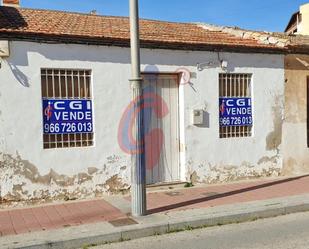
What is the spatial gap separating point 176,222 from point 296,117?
5989 millimetres

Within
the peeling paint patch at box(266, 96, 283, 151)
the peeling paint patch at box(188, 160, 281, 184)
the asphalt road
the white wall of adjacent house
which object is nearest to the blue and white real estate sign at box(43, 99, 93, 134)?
the white wall of adjacent house

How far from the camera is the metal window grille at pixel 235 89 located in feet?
35.6

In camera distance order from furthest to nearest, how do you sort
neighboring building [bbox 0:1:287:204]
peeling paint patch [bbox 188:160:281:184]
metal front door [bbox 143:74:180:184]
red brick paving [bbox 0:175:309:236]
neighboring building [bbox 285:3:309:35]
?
neighboring building [bbox 285:3:309:35] < peeling paint patch [bbox 188:160:281:184] < metal front door [bbox 143:74:180:184] < neighboring building [bbox 0:1:287:204] < red brick paving [bbox 0:175:309:236]

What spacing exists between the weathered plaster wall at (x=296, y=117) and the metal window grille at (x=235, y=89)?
1185 millimetres

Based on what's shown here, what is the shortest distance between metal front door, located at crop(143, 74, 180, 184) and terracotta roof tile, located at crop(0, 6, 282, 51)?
891 millimetres

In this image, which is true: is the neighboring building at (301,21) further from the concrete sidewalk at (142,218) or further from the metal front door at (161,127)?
the concrete sidewalk at (142,218)

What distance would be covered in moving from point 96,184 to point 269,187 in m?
3.87

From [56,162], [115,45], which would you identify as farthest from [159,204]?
[115,45]

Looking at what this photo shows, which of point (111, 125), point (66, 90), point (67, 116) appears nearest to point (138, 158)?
point (111, 125)

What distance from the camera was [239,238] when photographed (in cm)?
664

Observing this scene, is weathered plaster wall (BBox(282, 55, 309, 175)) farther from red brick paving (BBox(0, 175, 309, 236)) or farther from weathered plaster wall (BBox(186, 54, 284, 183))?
red brick paving (BBox(0, 175, 309, 236))

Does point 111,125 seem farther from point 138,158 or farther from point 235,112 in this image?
point 235,112

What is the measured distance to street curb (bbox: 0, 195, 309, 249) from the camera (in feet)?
20.9

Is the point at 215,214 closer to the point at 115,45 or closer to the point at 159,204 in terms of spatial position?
the point at 159,204
